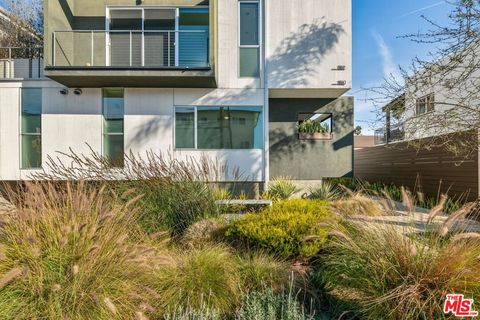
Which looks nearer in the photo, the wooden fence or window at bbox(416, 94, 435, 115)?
window at bbox(416, 94, 435, 115)

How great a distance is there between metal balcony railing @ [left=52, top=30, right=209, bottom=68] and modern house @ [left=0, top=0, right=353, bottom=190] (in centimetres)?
4

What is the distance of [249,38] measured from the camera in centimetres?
1023

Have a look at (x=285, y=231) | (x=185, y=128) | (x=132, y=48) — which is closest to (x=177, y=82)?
(x=185, y=128)

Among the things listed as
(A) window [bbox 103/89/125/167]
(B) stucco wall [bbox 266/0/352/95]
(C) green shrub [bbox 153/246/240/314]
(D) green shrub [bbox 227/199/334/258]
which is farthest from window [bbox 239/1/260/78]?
(C) green shrub [bbox 153/246/240/314]

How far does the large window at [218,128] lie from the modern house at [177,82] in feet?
0.12

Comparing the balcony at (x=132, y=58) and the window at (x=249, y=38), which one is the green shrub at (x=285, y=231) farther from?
the window at (x=249, y=38)

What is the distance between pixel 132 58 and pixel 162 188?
6.23m

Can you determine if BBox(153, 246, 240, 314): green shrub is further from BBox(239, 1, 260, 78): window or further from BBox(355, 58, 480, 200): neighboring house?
BBox(239, 1, 260, 78): window

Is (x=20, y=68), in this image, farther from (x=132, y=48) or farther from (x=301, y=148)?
(x=301, y=148)

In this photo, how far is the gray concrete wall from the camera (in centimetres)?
1146

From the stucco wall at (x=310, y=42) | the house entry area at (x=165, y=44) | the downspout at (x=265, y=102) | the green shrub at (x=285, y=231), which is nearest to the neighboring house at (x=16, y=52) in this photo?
the house entry area at (x=165, y=44)

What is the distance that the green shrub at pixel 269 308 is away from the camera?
2.70 m

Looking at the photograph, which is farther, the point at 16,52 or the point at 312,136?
the point at 16,52

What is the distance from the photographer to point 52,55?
9062 millimetres
